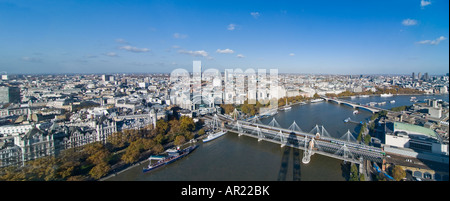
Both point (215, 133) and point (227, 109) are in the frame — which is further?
point (227, 109)

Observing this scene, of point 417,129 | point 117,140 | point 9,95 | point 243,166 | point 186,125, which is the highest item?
point 9,95

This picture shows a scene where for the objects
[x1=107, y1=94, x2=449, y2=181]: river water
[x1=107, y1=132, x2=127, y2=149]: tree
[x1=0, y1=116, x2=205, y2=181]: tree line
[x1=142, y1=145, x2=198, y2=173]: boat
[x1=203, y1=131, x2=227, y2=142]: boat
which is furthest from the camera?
[x1=203, y1=131, x2=227, y2=142]: boat

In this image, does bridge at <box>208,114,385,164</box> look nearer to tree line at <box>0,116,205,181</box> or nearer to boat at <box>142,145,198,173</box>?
tree line at <box>0,116,205,181</box>

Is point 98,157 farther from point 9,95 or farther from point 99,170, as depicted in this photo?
point 9,95

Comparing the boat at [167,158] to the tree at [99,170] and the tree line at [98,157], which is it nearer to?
the tree line at [98,157]

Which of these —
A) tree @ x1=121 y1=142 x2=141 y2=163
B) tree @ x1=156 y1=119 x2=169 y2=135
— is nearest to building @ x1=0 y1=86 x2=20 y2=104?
tree @ x1=156 y1=119 x2=169 y2=135

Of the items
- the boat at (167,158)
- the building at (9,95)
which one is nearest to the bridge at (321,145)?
the boat at (167,158)

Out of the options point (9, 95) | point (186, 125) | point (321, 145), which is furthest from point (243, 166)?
point (9, 95)
